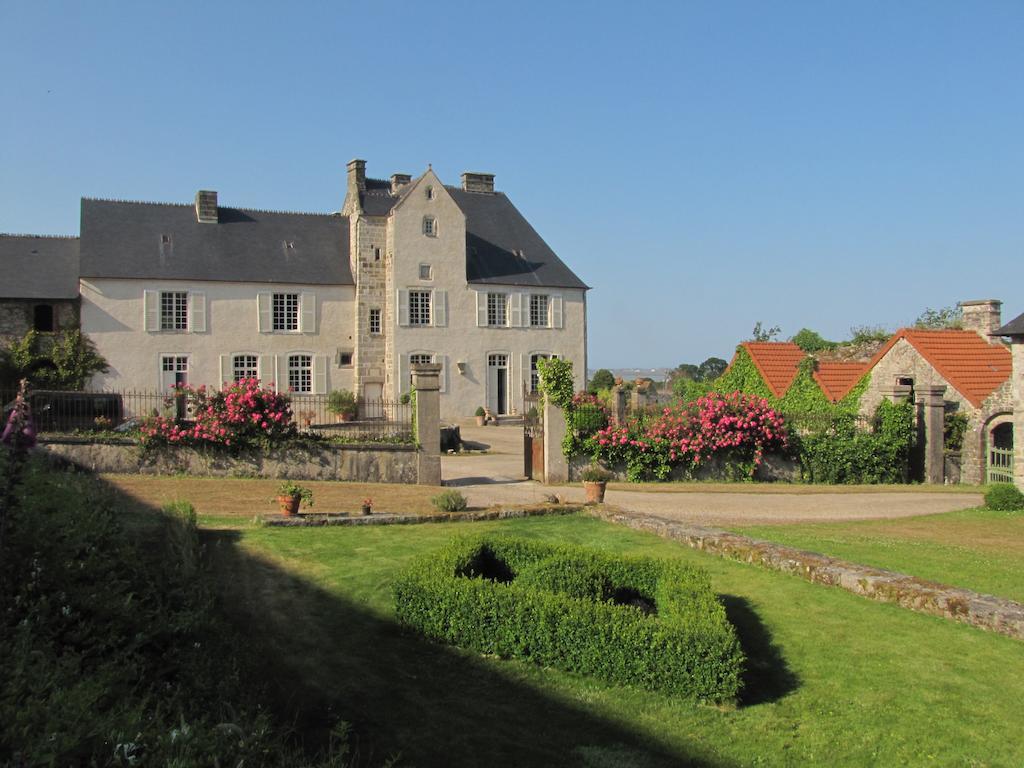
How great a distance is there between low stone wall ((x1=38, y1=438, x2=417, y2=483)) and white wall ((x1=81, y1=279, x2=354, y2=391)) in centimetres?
2160

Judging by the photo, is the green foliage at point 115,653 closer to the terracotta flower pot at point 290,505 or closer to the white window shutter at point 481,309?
the terracotta flower pot at point 290,505

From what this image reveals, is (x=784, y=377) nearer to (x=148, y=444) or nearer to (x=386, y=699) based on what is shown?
(x=148, y=444)

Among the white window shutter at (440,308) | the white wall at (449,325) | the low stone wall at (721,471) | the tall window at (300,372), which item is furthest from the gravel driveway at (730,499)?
the tall window at (300,372)

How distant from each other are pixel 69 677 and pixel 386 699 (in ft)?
8.19

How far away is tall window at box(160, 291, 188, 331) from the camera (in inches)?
1545

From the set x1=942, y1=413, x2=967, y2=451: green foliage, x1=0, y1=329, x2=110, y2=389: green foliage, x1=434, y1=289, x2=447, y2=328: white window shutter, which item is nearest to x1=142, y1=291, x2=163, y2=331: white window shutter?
x1=0, y1=329, x2=110, y2=389: green foliage

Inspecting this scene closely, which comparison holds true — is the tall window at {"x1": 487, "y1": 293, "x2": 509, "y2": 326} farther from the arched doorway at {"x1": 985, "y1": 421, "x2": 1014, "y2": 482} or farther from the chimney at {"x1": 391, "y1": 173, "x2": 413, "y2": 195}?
the arched doorway at {"x1": 985, "y1": 421, "x2": 1014, "y2": 482}

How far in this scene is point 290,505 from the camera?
13406 mm

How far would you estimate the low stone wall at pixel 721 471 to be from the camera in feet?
68.6

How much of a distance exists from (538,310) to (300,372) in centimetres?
1206

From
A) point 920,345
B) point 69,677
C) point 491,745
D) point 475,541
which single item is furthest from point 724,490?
point 69,677

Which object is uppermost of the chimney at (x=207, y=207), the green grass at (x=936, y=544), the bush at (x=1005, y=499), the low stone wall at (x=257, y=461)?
the chimney at (x=207, y=207)

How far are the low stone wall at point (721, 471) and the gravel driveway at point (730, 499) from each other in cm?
96

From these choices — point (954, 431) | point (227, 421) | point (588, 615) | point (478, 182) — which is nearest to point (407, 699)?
point (588, 615)
